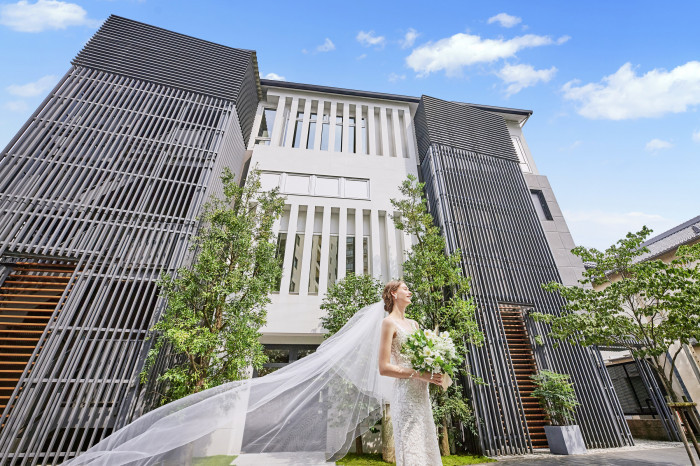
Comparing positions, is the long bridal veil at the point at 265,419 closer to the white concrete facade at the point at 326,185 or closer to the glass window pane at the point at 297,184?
the white concrete facade at the point at 326,185

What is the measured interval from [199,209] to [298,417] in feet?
23.6

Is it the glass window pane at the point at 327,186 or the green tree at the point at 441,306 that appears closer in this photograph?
the green tree at the point at 441,306

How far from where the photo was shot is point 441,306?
8.26 m

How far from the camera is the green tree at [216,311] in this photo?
5824 millimetres

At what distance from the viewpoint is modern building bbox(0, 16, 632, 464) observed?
621 centimetres

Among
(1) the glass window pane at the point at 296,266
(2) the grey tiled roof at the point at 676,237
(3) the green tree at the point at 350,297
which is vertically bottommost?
(3) the green tree at the point at 350,297

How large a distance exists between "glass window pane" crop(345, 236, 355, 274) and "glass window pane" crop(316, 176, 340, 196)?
6.27ft

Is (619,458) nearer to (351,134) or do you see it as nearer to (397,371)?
(397,371)

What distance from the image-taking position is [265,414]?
2.97m

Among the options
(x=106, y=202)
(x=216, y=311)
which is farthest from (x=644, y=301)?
(x=106, y=202)

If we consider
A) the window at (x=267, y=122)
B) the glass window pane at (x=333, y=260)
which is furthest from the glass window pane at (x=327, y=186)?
the window at (x=267, y=122)

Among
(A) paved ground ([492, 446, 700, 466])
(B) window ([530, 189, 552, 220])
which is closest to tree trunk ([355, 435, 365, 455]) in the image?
(A) paved ground ([492, 446, 700, 466])

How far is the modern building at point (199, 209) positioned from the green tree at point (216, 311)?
0.82m

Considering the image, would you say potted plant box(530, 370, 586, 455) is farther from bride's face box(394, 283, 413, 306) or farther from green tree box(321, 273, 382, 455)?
bride's face box(394, 283, 413, 306)
